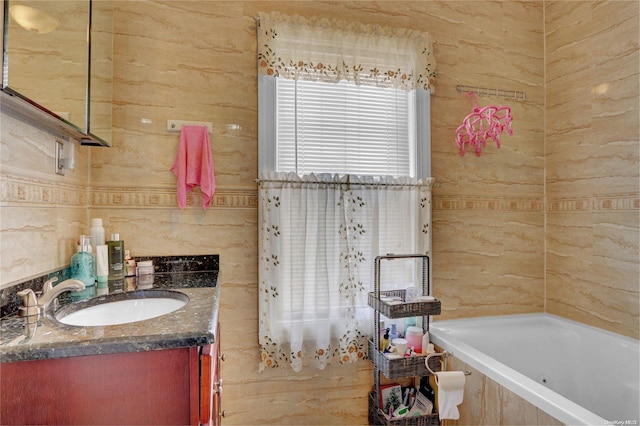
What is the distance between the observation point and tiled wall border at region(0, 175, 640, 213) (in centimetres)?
113

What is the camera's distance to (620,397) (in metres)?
1.71

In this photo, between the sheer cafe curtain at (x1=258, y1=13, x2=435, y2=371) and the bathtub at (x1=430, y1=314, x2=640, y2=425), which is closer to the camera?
the bathtub at (x1=430, y1=314, x2=640, y2=425)

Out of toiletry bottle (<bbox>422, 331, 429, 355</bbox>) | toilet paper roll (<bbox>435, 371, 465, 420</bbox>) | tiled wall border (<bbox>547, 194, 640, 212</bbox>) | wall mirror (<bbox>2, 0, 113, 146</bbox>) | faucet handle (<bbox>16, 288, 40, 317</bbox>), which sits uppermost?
wall mirror (<bbox>2, 0, 113, 146</bbox>)

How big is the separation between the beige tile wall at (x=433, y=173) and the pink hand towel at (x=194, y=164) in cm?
7

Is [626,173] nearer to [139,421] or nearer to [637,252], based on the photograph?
[637,252]

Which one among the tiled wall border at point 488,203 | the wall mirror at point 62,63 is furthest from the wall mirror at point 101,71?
the tiled wall border at point 488,203

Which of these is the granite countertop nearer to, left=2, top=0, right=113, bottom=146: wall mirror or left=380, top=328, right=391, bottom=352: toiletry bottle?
left=2, top=0, right=113, bottom=146: wall mirror

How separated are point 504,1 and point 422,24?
63cm

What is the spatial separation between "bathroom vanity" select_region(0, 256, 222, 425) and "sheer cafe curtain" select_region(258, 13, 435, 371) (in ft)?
3.14

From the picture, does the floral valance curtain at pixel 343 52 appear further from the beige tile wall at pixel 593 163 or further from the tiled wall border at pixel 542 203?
the beige tile wall at pixel 593 163

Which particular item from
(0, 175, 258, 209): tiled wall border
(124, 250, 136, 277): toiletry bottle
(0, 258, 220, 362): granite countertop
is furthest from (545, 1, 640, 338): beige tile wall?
(124, 250, 136, 277): toiletry bottle

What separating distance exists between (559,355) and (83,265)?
98.8 inches

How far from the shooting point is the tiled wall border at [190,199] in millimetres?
1126

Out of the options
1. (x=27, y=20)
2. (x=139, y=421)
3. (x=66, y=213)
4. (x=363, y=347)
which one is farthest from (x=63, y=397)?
(x=363, y=347)
